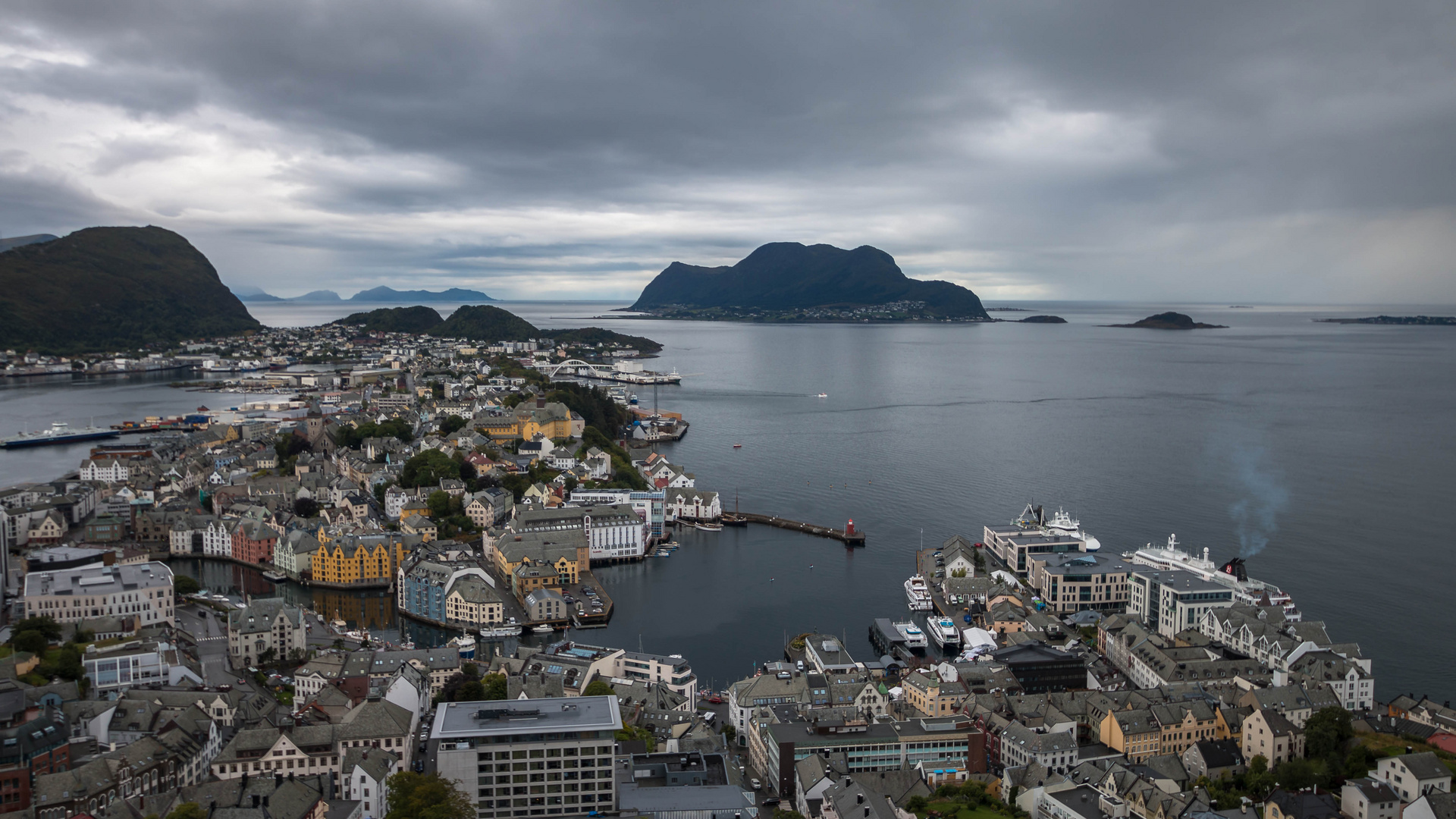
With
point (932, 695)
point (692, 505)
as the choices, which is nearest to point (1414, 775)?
point (932, 695)

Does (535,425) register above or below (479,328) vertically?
below

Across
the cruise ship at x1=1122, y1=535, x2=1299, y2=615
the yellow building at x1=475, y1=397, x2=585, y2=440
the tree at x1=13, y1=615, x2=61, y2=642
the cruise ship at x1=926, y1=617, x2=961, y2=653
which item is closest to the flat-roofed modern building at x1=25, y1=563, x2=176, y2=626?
the tree at x1=13, y1=615, x2=61, y2=642

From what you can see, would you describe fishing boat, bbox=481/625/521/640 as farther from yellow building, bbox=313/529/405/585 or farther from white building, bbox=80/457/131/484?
white building, bbox=80/457/131/484

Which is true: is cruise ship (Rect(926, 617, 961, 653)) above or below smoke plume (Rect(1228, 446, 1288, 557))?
below

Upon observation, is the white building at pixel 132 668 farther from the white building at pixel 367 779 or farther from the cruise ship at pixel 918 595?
the cruise ship at pixel 918 595

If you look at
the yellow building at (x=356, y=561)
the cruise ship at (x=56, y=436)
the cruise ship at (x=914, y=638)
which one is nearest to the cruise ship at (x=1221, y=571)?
the cruise ship at (x=914, y=638)

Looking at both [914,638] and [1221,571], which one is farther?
[1221,571]

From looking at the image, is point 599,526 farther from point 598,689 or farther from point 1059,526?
point 1059,526
